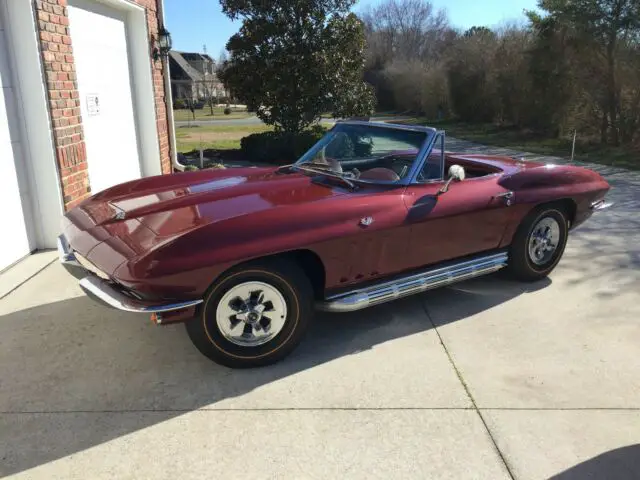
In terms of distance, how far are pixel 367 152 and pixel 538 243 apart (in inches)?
65.9

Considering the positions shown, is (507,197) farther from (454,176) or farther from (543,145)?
(543,145)

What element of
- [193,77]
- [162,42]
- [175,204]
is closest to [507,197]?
[175,204]

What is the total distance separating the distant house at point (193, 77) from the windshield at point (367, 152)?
49.6 m

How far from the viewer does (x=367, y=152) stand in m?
4.32

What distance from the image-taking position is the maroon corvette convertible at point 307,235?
9.61 ft

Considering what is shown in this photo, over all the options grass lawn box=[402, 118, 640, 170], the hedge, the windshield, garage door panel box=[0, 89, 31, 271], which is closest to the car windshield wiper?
the windshield

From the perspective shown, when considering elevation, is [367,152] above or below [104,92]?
below

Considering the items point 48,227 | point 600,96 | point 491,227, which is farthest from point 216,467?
point 600,96

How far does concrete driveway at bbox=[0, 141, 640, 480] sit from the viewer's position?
2496mm

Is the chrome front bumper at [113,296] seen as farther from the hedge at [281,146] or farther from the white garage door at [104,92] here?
the hedge at [281,146]

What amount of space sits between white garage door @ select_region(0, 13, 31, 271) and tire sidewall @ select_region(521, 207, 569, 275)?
14.8 ft

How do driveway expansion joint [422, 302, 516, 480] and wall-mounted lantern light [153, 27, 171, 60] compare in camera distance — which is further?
wall-mounted lantern light [153, 27, 171, 60]

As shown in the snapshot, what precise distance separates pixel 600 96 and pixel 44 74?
14631 millimetres

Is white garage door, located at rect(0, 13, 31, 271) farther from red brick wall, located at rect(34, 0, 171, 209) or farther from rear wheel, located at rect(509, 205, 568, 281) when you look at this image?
rear wheel, located at rect(509, 205, 568, 281)
